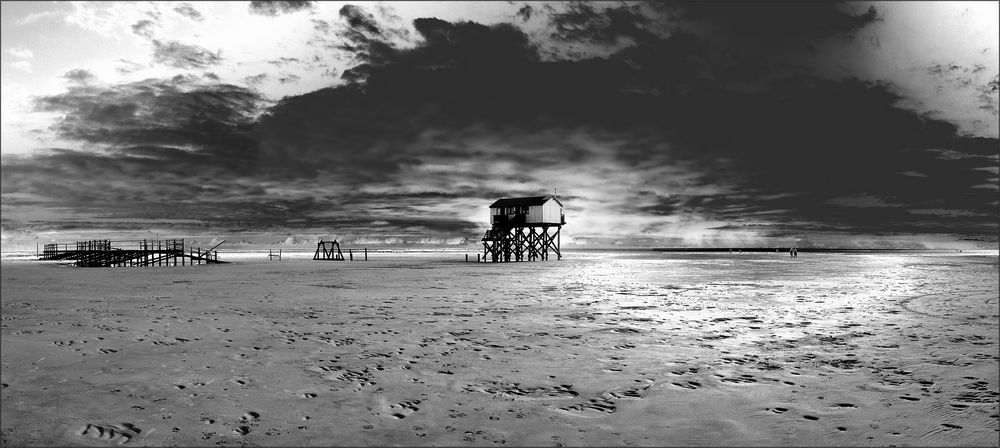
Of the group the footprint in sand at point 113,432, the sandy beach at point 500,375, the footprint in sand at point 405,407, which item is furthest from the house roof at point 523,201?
the footprint in sand at point 113,432

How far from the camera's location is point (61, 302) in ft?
65.6

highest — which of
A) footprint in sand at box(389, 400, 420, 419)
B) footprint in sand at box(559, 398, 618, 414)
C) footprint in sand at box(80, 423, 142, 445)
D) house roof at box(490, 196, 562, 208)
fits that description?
house roof at box(490, 196, 562, 208)

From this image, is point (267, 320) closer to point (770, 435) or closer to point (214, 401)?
point (214, 401)

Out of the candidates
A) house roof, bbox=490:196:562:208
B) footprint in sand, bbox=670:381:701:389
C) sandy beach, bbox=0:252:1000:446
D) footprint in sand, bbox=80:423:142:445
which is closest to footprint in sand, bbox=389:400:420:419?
sandy beach, bbox=0:252:1000:446

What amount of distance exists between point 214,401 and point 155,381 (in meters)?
1.83

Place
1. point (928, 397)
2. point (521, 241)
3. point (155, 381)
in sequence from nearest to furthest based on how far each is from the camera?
point (928, 397) → point (155, 381) → point (521, 241)

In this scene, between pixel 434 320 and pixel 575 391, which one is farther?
pixel 434 320

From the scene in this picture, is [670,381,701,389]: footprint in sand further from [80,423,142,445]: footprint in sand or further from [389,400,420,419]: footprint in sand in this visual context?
[80,423,142,445]: footprint in sand

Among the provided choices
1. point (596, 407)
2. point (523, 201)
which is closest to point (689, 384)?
point (596, 407)


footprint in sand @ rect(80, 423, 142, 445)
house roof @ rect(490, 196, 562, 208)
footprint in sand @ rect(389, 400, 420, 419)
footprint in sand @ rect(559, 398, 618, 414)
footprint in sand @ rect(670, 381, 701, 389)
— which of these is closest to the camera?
footprint in sand @ rect(80, 423, 142, 445)

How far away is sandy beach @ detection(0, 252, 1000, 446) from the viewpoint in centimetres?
643

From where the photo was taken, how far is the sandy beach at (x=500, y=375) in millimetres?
→ 6430

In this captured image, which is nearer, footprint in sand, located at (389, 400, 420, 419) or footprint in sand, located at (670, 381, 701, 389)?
footprint in sand, located at (389, 400, 420, 419)

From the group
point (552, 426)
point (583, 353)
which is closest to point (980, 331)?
point (583, 353)
